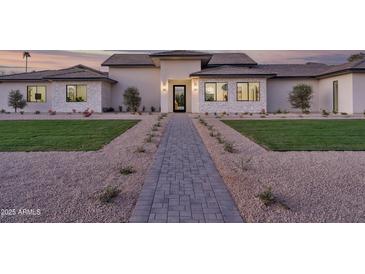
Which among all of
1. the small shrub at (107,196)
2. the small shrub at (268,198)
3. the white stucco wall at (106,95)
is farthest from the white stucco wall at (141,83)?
the small shrub at (268,198)

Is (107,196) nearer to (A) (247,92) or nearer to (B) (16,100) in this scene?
(A) (247,92)

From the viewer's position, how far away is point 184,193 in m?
5.73

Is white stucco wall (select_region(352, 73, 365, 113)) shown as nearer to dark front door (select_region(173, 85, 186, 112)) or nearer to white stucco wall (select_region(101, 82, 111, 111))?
dark front door (select_region(173, 85, 186, 112))

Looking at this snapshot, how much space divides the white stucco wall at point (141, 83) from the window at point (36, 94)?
21.7 feet

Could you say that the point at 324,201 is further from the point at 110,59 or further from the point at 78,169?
the point at 110,59

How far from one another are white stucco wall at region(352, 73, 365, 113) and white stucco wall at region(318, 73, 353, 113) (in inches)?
10.4

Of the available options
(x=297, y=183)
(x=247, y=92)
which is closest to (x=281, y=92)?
(x=247, y=92)

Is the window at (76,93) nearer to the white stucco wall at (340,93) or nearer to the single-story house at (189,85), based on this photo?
the single-story house at (189,85)

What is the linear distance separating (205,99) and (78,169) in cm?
2134

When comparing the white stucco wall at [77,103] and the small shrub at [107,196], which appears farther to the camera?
the white stucco wall at [77,103]

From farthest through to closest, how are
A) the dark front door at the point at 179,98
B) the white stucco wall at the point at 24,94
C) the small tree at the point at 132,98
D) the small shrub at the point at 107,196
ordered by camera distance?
1. the white stucco wall at the point at 24,94
2. the dark front door at the point at 179,98
3. the small tree at the point at 132,98
4. the small shrub at the point at 107,196

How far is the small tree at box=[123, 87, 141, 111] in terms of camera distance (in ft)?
99.8

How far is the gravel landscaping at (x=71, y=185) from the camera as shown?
4855 millimetres

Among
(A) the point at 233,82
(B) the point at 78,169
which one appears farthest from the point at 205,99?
(B) the point at 78,169
